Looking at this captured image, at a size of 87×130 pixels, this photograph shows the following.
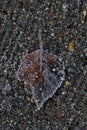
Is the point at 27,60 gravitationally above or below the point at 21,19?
below

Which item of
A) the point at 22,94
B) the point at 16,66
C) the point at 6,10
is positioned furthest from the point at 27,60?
the point at 6,10

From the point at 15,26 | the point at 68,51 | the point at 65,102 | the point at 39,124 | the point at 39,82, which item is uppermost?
the point at 15,26

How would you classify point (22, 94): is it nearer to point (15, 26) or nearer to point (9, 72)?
point (9, 72)
